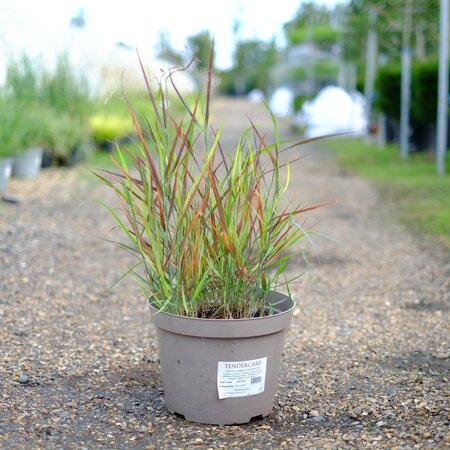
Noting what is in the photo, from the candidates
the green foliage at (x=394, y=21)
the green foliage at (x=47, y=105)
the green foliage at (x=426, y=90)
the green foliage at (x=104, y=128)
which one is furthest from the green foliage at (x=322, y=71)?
the green foliage at (x=47, y=105)

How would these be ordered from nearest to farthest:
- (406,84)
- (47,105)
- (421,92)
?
(47,105) < (421,92) < (406,84)

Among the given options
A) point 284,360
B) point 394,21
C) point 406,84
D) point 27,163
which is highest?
point 394,21

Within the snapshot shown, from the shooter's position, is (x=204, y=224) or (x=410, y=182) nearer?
(x=204, y=224)

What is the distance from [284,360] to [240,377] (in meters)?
0.83

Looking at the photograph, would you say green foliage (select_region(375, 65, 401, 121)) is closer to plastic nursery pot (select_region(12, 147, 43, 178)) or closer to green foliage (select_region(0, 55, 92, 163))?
green foliage (select_region(0, 55, 92, 163))

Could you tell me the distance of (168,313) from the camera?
8.80 ft

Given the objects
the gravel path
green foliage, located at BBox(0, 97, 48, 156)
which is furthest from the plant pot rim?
green foliage, located at BBox(0, 97, 48, 156)

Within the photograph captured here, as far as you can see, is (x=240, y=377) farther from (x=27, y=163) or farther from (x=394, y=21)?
(x=394, y=21)

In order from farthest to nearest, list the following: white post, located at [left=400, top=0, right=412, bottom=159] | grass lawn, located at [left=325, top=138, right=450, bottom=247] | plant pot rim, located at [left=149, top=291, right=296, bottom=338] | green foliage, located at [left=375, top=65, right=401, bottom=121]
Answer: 1. green foliage, located at [left=375, top=65, right=401, bottom=121]
2. white post, located at [left=400, top=0, right=412, bottom=159]
3. grass lawn, located at [left=325, top=138, right=450, bottom=247]
4. plant pot rim, located at [left=149, top=291, right=296, bottom=338]

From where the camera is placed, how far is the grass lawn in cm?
722

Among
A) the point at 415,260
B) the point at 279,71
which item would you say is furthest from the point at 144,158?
the point at 279,71

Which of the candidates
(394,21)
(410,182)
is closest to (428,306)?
(410,182)

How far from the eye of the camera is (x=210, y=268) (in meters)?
2.71

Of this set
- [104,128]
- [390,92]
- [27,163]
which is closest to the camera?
[27,163]
